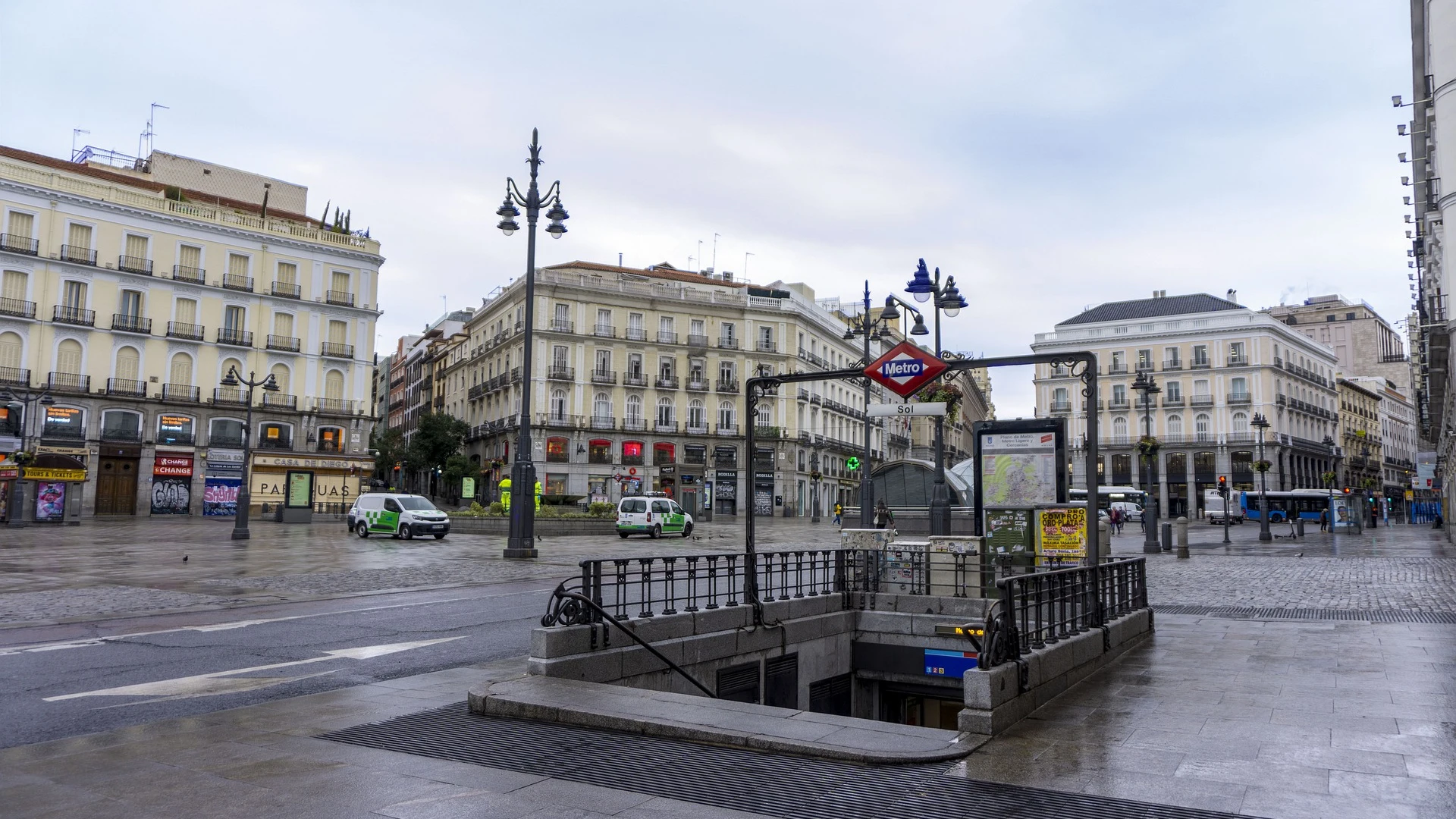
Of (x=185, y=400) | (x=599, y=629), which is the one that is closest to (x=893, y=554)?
(x=599, y=629)

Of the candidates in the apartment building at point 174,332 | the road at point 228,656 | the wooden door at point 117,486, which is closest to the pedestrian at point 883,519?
the road at point 228,656

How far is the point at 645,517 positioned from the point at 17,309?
3474cm

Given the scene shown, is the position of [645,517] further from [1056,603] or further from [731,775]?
[731,775]

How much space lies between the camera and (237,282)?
5216cm

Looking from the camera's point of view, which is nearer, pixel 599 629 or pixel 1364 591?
pixel 599 629

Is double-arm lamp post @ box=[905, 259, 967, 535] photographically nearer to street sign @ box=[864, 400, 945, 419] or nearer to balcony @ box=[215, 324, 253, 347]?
street sign @ box=[864, 400, 945, 419]

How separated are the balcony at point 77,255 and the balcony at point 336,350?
1148cm

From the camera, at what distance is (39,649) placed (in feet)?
31.3

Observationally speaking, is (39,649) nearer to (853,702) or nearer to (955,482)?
(853,702)

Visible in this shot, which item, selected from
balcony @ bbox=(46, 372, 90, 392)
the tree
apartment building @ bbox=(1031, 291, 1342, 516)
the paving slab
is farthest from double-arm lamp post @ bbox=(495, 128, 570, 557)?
apartment building @ bbox=(1031, 291, 1342, 516)

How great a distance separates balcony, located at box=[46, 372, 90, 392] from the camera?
4653 cm

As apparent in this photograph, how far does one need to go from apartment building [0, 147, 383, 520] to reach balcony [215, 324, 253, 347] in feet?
0.29

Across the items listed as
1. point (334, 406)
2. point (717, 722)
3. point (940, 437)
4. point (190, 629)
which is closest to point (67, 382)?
point (334, 406)

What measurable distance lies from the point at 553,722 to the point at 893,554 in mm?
8398
